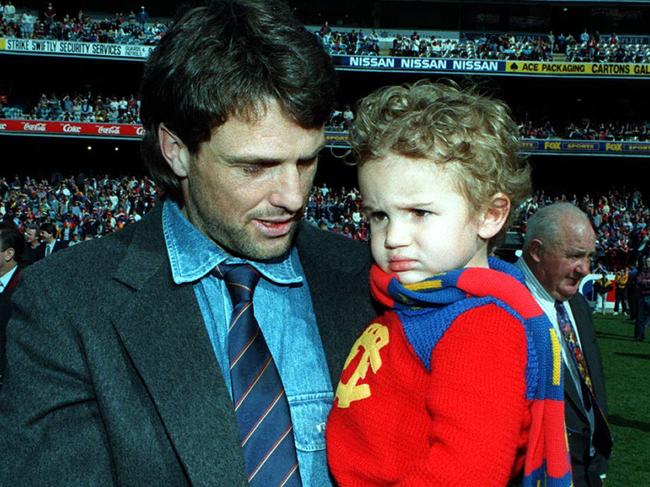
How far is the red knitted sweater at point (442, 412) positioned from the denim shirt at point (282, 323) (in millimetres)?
84

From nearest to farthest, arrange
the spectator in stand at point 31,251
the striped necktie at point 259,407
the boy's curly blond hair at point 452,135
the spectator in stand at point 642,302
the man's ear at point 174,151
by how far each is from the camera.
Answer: the striped necktie at point 259,407, the boy's curly blond hair at point 452,135, the man's ear at point 174,151, the spectator in stand at point 31,251, the spectator in stand at point 642,302

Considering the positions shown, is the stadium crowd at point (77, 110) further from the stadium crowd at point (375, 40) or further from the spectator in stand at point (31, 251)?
the spectator in stand at point (31, 251)

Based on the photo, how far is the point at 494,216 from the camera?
7.63ft

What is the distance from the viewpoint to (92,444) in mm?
2016

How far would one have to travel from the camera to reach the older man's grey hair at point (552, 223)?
16.8 ft

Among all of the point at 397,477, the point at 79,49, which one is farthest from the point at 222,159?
the point at 79,49

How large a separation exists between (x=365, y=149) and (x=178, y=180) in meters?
0.68

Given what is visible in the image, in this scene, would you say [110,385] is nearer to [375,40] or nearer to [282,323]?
[282,323]

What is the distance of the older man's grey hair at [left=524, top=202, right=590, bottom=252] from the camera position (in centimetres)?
512

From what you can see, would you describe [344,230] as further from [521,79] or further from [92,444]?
[92,444]

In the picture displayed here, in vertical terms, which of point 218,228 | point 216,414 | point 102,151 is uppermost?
point 218,228

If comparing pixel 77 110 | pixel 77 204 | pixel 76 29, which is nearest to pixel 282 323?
pixel 77 204

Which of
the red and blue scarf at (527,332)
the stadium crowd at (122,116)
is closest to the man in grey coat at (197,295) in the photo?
the red and blue scarf at (527,332)

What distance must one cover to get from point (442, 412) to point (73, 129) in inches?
1312
